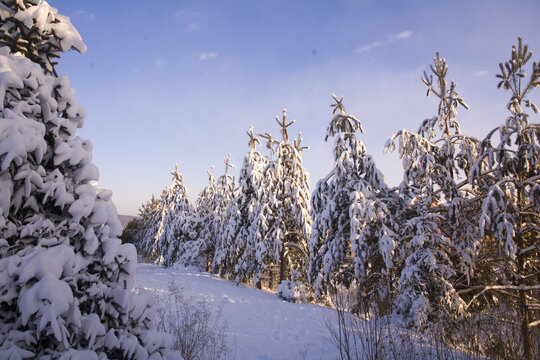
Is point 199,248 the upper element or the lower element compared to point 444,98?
lower

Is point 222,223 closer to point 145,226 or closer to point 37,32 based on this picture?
point 37,32

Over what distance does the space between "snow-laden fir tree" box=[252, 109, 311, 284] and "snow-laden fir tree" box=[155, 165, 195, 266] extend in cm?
1090

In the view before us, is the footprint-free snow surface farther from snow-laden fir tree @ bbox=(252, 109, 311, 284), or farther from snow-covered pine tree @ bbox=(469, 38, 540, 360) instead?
snow-covered pine tree @ bbox=(469, 38, 540, 360)

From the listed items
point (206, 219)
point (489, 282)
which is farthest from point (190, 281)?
Answer: point (489, 282)

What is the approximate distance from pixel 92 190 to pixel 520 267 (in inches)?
385

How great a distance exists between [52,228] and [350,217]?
347 inches

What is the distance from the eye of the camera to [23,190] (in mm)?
2123

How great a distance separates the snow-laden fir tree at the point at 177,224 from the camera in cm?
2445

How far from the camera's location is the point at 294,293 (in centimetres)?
1277

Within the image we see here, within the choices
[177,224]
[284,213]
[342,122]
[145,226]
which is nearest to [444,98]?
[342,122]

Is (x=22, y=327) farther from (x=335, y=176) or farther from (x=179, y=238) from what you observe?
(x=179, y=238)

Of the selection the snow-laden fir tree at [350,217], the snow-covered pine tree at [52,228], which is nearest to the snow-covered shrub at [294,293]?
the snow-laden fir tree at [350,217]

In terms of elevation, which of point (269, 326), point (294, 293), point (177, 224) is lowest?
point (269, 326)

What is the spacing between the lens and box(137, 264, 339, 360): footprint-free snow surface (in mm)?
6406
